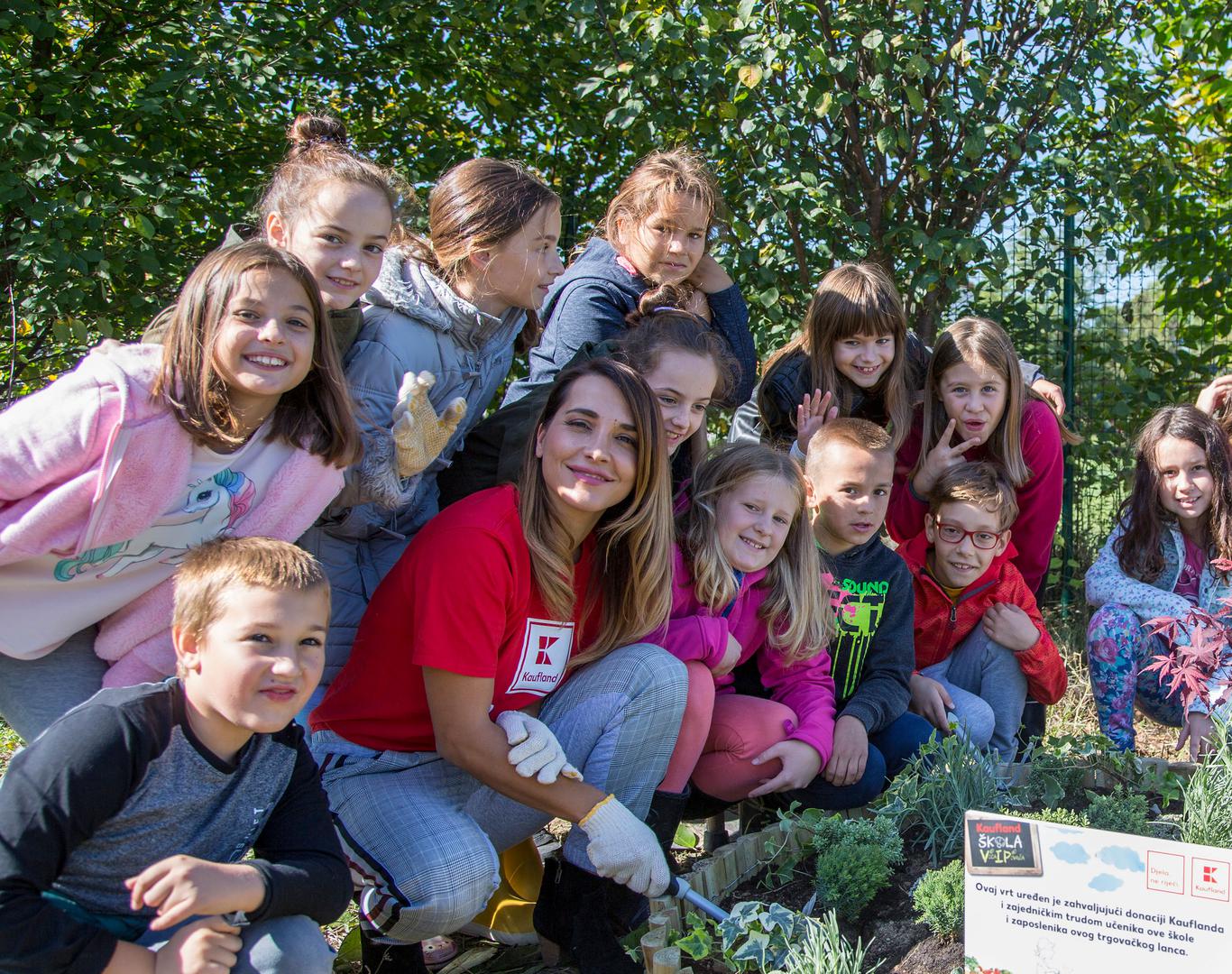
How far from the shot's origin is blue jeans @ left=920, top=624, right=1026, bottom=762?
3145 mm

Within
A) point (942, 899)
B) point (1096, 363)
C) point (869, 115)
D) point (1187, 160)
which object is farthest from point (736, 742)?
point (1187, 160)

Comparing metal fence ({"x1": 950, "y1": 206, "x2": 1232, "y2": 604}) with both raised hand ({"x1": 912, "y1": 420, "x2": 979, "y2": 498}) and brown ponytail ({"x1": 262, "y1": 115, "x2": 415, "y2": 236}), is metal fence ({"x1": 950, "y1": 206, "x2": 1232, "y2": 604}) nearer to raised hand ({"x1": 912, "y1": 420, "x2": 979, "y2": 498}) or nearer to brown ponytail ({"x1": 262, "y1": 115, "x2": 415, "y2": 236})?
raised hand ({"x1": 912, "y1": 420, "x2": 979, "y2": 498})

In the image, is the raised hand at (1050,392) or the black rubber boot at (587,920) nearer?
the black rubber boot at (587,920)

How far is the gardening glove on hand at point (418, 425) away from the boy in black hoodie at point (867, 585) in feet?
3.73

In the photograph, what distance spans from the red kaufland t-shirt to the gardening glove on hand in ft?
0.42

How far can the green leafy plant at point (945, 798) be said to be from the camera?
95.1 inches

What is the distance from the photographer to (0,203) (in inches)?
144

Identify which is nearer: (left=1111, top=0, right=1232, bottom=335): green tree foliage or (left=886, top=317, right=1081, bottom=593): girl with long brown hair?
(left=886, top=317, right=1081, bottom=593): girl with long brown hair

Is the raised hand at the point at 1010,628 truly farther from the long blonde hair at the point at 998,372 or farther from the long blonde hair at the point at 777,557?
the long blonde hair at the point at 777,557

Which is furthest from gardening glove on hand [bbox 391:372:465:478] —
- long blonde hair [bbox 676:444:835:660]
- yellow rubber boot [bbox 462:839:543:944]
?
yellow rubber boot [bbox 462:839:543:944]

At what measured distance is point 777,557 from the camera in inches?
111

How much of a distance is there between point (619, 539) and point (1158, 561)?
1.87 meters

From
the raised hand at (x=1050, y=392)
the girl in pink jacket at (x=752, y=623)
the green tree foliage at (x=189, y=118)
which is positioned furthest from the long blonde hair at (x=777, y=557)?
the green tree foliage at (x=189, y=118)

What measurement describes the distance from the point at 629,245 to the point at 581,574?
1.08 meters
